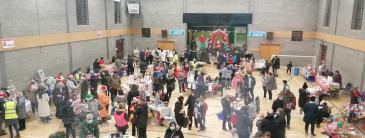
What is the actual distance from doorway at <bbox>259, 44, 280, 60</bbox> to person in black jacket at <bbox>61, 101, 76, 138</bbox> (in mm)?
19177

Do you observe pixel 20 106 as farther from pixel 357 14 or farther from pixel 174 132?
pixel 357 14

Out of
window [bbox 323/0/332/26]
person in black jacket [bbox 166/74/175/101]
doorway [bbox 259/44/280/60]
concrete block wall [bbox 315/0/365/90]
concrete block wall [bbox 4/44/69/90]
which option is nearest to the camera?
concrete block wall [bbox 4/44/69/90]

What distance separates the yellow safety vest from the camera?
9625mm

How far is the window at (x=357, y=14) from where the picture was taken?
52.0 feet

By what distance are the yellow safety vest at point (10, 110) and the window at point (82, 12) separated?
10.1m

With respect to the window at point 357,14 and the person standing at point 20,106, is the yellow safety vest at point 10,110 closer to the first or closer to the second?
the person standing at point 20,106

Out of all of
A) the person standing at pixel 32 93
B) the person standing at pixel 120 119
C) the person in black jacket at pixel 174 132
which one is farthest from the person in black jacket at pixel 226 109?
the person standing at pixel 32 93

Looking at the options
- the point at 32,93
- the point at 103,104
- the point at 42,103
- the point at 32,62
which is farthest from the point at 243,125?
the point at 32,62

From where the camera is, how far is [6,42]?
1281cm

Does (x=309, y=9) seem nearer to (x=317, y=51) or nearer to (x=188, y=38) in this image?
(x=317, y=51)

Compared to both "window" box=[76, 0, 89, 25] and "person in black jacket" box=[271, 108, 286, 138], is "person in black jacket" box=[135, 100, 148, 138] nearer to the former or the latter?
"person in black jacket" box=[271, 108, 286, 138]

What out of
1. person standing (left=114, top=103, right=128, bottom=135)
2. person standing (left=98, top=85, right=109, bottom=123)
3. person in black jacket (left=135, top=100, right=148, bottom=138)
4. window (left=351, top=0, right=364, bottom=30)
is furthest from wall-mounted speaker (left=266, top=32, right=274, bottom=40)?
person standing (left=114, top=103, right=128, bottom=135)

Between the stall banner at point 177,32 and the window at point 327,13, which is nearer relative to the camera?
the window at point 327,13

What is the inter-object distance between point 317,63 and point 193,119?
15.8 m
